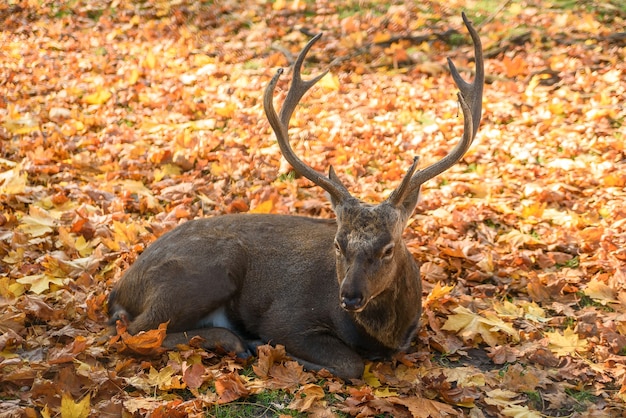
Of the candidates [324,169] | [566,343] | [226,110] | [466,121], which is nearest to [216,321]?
[466,121]

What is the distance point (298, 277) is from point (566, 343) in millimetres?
1979

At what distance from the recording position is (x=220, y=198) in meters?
7.52

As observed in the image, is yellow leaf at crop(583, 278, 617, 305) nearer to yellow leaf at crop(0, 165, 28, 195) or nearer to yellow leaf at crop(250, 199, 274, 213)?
yellow leaf at crop(250, 199, 274, 213)

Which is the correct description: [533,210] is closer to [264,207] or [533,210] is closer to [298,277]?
[264,207]

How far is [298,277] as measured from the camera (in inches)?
214

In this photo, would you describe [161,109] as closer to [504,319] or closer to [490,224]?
[490,224]

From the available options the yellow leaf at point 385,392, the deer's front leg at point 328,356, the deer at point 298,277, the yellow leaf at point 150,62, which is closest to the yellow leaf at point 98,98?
the yellow leaf at point 150,62

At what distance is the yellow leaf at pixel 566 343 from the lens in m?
4.95

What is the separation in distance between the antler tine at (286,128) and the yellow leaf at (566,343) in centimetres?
178

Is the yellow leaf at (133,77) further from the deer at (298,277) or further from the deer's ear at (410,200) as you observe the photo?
the deer's ear at (410,200)

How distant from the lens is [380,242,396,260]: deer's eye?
4648 mm

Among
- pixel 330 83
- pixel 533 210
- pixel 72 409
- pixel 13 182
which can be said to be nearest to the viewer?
pixel 72 409

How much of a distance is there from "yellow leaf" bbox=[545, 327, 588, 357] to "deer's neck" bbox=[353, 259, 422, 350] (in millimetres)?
1003

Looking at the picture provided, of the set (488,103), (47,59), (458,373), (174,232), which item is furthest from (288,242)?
(47,59)
